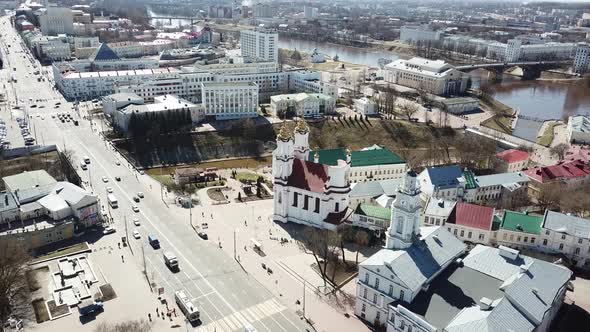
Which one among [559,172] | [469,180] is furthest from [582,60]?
A: [469,180]

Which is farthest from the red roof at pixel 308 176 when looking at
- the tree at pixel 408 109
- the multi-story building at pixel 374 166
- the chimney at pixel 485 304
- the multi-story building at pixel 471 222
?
the tree at pixel 408 109

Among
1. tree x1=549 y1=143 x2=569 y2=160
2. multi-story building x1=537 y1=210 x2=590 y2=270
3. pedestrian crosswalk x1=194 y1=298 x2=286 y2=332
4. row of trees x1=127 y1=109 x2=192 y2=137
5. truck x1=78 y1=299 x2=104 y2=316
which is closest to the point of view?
pedestrian crosswalk x1=194 y1=298 x2=286 y2=332

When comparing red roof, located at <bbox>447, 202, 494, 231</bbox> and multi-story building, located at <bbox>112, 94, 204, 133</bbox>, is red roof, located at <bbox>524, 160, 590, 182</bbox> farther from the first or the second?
multi-story building, located at <bbox>112, 94, 204, 133</bbox>

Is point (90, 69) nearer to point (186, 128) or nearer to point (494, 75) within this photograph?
point (186, 128)

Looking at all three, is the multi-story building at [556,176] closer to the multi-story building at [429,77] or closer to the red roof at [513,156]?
the red roof at [513,156]

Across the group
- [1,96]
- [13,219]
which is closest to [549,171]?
[13,219]

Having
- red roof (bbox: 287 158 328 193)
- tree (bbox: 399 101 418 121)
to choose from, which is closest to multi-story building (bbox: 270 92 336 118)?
tree (bbox: 399 101 418 121)
